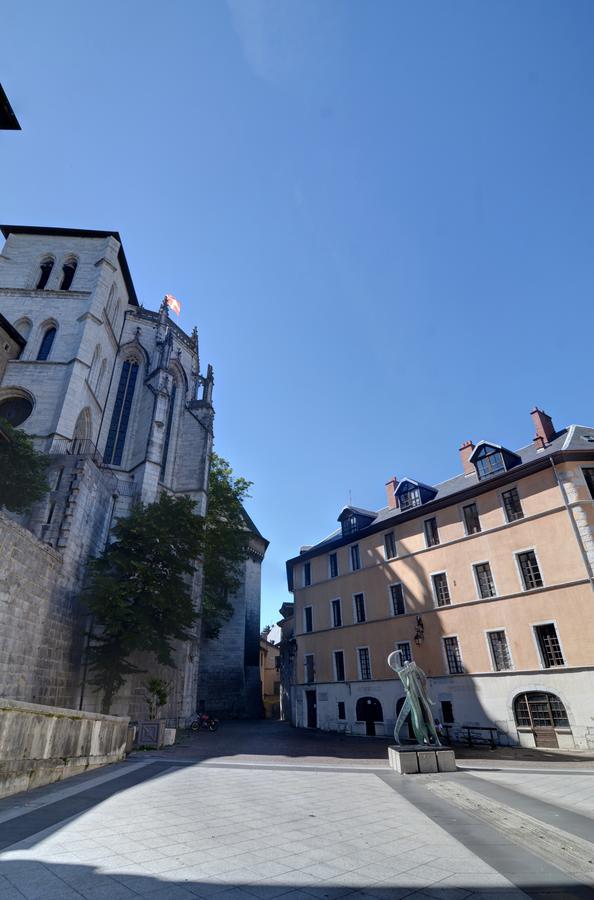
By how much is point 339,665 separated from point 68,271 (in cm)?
3304

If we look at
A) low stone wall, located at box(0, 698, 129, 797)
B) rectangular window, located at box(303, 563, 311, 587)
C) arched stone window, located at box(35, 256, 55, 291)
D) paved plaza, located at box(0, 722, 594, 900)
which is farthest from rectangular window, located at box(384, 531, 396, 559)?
arched stone window, located at box(35, 256, 55, 291)

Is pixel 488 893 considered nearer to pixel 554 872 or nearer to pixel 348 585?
pixel 554 872

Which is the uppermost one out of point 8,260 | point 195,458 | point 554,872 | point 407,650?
point 8,260

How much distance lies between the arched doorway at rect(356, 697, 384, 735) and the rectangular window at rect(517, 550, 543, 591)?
34.4 feet

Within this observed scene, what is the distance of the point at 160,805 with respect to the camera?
655cm

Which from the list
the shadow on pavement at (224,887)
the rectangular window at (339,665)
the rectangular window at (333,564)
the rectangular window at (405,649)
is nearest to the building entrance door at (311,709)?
the rectangular window at (339,665)

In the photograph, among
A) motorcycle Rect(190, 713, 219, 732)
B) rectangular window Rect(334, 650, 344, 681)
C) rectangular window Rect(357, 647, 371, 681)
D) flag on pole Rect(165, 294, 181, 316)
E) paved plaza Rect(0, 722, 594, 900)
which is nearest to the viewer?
paved plaza Rect(0, 722, 594, 900)

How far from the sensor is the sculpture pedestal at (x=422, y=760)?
10695mm

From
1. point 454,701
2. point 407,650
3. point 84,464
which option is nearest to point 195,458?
point 84,464

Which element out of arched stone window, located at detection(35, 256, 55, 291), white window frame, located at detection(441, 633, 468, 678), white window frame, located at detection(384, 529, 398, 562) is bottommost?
white window frame, located at detection(441, 633, 468, 678)

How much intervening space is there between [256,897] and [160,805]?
159 inches

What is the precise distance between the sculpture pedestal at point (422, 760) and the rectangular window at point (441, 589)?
11986 mm

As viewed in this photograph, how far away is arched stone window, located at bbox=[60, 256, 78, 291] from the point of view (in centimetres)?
3216

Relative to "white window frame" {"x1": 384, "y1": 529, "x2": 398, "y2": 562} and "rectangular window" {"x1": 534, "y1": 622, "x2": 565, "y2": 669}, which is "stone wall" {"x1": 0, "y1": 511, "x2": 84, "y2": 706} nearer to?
"white window frame" {"x1": 384, "y1": 529, "x2": 398, "y2": 562}
